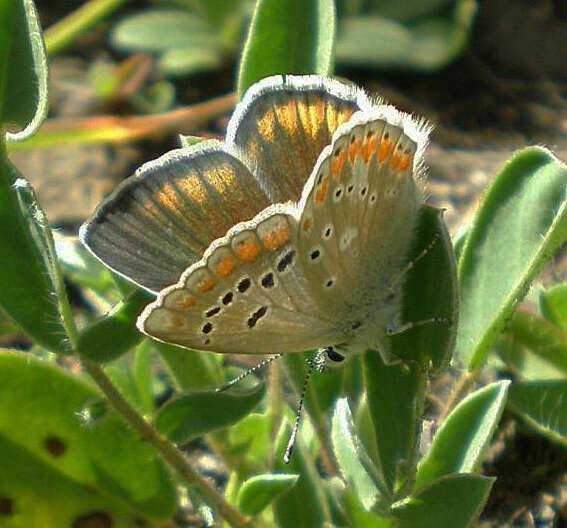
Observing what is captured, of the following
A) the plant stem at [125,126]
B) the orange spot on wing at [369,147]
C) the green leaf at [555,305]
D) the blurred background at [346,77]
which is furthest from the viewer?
the blurred background at [346,77]

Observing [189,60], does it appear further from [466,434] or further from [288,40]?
[466,434]

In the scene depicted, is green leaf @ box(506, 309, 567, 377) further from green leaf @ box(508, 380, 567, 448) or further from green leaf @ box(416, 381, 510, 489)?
green leaf @ box(416, 381, 510, 489)

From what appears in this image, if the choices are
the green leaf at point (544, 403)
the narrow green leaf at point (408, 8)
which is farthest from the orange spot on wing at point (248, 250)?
the narrow green leaf at point (408, 8)

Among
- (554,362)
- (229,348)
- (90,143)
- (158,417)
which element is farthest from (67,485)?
(90,143)

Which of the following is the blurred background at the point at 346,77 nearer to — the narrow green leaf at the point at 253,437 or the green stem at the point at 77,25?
the green stem at the point at 77,25

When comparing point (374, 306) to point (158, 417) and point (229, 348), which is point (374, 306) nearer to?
point (229, 348)

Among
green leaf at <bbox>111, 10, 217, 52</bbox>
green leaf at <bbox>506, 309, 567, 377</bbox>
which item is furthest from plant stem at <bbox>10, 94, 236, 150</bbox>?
green leaf at <bbox>506, 309, 567, 377</bbox>
